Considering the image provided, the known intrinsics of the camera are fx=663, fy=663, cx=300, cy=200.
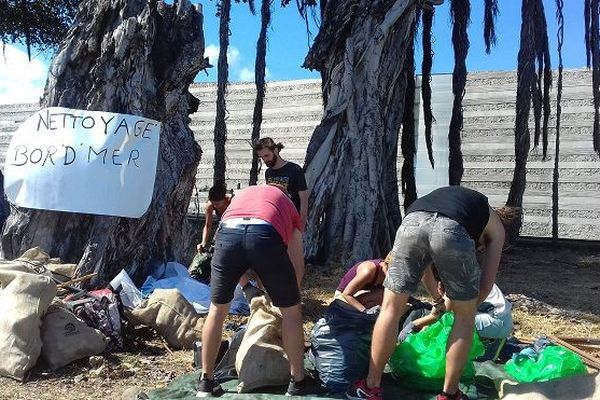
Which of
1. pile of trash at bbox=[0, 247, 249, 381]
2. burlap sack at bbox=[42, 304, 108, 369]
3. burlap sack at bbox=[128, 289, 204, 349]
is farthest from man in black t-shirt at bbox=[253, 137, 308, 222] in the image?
burlap sack at bbox=[42, 304, 108, 369]

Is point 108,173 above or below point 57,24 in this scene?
below

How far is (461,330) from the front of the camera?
131 inches

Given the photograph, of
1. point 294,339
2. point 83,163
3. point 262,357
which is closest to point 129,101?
point 83,163

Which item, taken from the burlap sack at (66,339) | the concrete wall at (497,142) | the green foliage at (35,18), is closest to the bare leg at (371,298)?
the burlap sack at (66,339)

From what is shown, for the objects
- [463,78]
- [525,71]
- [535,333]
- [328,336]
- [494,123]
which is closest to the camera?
[328,336]

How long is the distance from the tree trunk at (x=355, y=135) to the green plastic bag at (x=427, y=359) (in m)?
4.29

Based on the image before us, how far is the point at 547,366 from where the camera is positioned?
3740 millimetres

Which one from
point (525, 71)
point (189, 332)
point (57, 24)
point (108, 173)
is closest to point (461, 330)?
point (189, 332)

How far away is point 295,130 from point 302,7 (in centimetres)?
291

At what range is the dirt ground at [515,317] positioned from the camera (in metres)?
3.95

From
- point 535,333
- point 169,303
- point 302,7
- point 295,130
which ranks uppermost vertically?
point 302,7

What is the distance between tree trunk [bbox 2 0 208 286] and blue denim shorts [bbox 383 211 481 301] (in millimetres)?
3237

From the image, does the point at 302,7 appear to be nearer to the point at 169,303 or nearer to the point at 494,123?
the point at 494,123

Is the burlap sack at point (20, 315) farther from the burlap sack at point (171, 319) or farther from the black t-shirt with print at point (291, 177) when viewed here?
the black t-shirt with print at point (291, 177)
